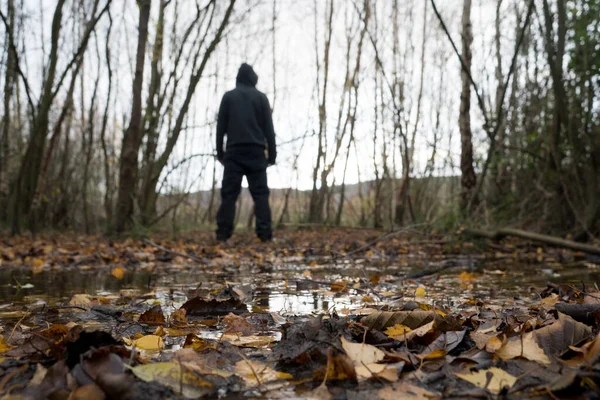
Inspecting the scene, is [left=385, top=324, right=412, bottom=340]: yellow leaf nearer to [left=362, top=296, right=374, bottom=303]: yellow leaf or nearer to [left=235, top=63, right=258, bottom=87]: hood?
[left=362, top=296, right=374, bottom=303]: yellow leaf

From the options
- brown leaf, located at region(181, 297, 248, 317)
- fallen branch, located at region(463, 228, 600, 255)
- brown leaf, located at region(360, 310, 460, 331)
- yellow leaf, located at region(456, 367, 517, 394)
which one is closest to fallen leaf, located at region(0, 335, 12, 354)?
brown leaf, located at region(181, 297, 248, 317)

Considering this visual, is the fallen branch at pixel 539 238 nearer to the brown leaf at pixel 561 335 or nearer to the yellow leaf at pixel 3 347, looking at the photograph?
the brown leaf at pixel 561 335

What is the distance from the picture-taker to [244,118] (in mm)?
6672

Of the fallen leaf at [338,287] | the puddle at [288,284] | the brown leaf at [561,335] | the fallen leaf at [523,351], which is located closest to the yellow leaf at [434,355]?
the fallen leaf at [523,351]

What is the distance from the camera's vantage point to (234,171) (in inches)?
264

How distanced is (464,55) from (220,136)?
5.54 metres

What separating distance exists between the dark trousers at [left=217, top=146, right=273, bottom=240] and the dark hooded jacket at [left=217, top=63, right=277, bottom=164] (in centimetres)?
12

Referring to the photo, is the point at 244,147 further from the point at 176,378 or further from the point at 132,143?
the point at 176,378

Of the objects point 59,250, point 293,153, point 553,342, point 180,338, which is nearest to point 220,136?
point 59,250

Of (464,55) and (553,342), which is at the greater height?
(464,55)

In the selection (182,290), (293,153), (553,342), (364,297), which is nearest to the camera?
(553,342)

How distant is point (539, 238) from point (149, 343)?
4.65 m

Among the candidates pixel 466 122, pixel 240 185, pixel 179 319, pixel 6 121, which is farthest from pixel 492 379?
pixel 6 121

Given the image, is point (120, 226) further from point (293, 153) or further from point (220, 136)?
point (293, 153)
